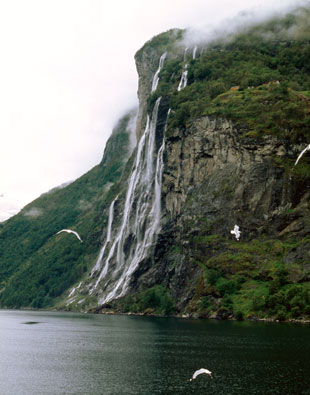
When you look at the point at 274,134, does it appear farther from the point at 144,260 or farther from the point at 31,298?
the point at 31,298

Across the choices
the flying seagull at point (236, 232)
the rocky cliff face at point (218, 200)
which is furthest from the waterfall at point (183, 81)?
the flying seagull at point (236, 232)

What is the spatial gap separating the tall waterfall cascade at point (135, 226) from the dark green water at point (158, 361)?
55.5 m

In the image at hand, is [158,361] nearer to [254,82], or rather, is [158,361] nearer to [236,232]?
[236,232]

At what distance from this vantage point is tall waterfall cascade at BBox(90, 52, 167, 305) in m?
126

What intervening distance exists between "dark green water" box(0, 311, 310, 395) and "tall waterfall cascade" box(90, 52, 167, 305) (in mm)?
55500

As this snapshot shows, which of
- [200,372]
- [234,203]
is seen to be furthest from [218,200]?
[200,372]

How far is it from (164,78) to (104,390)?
128m

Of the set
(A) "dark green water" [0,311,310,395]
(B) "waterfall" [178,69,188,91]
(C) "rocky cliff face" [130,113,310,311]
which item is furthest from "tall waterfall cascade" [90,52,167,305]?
(A) "dark green water" [0,311,310,395]

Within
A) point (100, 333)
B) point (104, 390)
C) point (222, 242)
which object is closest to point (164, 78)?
point (222, 242)

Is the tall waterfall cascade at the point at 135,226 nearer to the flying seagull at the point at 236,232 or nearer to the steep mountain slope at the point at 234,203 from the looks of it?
the steep mountain slope at the point at 234,203

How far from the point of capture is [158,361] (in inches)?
1812

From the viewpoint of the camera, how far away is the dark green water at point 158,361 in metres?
35.8

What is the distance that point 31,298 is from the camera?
180 m

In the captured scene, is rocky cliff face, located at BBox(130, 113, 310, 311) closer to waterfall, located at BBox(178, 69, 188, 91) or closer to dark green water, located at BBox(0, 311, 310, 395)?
waterfall, located at BBox(178, 69, 188, 91)
